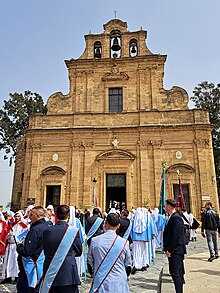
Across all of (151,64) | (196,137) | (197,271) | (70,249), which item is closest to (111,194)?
(196,137)

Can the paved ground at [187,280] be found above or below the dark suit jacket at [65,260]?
below

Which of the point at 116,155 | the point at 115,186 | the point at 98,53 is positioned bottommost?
the point at 115,186

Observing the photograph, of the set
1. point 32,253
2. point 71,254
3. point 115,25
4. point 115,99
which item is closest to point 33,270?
point 32,253

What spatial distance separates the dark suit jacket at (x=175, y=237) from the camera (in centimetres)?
502

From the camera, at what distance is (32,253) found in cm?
400

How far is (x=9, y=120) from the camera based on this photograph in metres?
27.5

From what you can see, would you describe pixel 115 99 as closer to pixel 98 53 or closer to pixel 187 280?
pixel 98 53

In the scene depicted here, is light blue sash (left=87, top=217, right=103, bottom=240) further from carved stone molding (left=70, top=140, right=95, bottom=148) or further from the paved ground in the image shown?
carved stone molding (left=70, top=140, right=95, bottom=148)

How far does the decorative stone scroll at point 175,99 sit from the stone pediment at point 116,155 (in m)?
4.63

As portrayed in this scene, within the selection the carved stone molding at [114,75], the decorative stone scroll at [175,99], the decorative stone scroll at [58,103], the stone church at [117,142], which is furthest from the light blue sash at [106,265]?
the carved stone molding at [114,75]

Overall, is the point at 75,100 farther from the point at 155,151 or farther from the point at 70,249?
the point at 70,249

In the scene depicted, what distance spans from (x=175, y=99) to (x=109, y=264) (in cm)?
1875

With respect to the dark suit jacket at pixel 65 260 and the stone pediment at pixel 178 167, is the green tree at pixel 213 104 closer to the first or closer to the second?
the stone pediment at pixel 178 167

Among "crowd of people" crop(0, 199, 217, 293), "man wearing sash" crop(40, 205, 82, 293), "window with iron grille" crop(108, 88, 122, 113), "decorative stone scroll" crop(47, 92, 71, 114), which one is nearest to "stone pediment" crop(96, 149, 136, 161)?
"window with iron grille" crop(108, 88, 122, 113)
